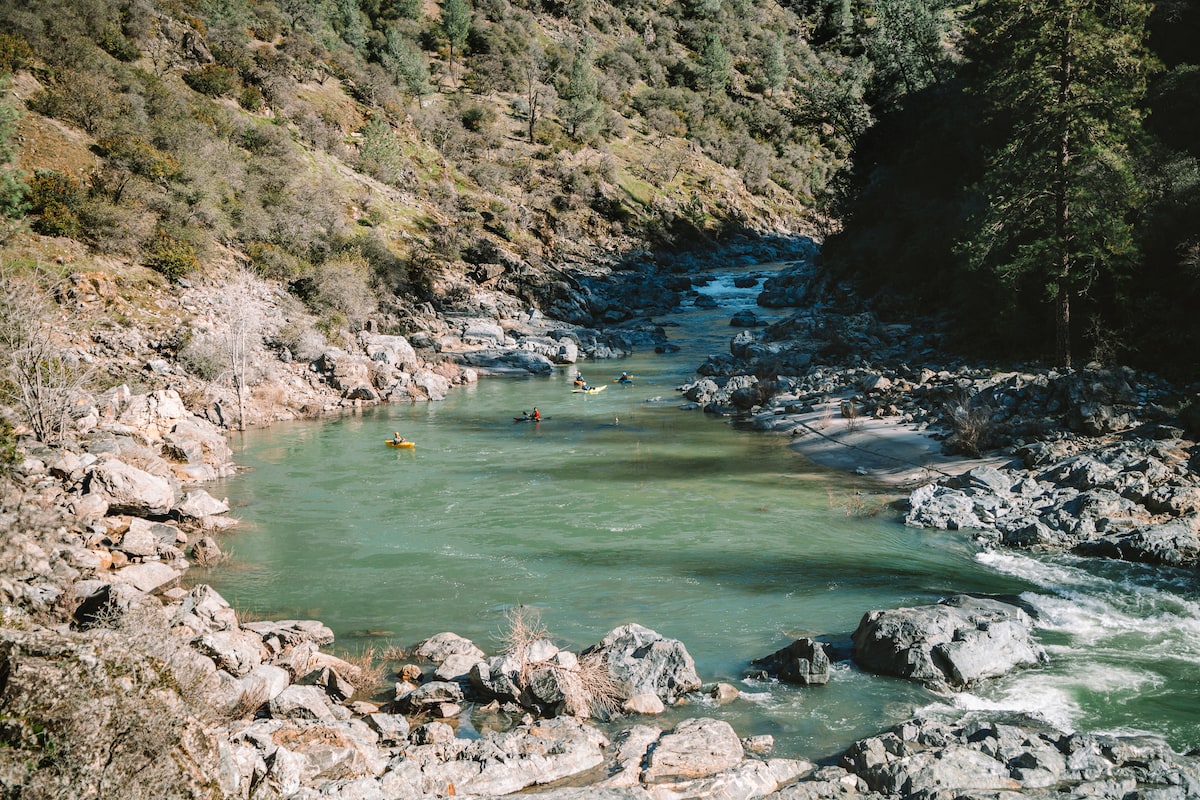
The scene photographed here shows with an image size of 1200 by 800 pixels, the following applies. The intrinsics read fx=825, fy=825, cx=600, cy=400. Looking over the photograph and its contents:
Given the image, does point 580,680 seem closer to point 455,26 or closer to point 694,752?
point 694,752

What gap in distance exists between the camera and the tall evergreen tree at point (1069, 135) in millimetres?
22016

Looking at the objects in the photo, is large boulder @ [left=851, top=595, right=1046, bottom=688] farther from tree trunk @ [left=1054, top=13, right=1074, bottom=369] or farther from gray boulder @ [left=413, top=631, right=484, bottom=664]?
tree trunk @ [left=1054, top=13, right=1074, bottom=369]

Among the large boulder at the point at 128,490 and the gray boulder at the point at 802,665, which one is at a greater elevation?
the large boulder at the point at 128,490

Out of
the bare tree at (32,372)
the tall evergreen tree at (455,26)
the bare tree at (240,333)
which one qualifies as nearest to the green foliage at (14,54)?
the bare tree at (240,333)

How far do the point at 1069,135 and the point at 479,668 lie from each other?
21821 mm

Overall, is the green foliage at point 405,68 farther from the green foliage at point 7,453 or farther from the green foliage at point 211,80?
the green foliage at point 7,453

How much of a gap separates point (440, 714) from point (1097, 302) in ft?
80.0

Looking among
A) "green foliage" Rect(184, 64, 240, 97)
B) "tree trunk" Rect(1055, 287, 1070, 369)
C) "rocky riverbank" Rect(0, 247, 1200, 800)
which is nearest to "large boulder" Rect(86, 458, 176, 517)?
"rocky riverbank" Rect(0, 247, 1200, 800)

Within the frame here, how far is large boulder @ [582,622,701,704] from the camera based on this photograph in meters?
10.8

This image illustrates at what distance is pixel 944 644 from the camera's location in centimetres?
1134

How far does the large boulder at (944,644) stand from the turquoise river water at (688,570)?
0.25 metres

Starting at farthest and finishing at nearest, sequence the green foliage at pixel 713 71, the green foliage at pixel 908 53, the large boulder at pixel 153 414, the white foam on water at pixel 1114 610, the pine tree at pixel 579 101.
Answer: the green foliage at pixel 713 71, the pine tree at pixel 579 101, the green foliage at pixel 908 53, the large boulder at pixel 153 414, the white foam on water at pixel 1114 610

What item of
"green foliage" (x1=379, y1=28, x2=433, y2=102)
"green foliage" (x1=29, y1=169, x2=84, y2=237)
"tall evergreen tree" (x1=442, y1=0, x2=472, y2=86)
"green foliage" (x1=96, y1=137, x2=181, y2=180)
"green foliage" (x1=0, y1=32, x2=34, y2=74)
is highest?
"tall evergreen tree" (x1=442, y1=0, x2=472, y2=86)

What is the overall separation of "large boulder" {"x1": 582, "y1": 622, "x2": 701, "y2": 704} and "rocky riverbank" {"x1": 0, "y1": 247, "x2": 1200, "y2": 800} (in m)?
0.03
